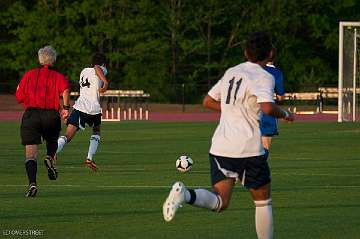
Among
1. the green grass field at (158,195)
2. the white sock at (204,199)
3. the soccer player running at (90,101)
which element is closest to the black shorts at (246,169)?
the white sock at (204,199)

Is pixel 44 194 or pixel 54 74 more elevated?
pixel 54 74

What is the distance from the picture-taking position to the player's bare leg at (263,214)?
10.5 m

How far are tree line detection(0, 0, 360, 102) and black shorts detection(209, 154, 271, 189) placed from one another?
5143 centimetres

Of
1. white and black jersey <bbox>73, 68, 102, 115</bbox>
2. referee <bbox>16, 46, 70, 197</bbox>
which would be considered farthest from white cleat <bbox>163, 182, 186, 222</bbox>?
white and black jersey <bbox>73, 68, 102, 115</bbox>

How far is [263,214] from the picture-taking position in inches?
415

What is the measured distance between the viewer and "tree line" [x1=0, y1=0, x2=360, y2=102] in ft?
211

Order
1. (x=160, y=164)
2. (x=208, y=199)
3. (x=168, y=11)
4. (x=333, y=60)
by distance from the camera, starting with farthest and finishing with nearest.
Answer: (x=333, y=60) < (x=168, y=11) < (x=160, y=164) < (x=208, y=199)

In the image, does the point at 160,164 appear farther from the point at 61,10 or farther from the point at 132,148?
the point at 61,10

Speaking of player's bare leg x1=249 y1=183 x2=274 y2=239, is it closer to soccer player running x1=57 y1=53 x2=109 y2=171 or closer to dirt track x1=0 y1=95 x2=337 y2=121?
soccer player running x1=57 y1=53 x2=109 y2=171

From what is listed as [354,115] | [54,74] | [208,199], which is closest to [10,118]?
[354,115]

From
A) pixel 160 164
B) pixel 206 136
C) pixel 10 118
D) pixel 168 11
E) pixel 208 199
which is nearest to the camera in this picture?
pixel 208 199

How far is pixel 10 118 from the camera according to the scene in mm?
50000

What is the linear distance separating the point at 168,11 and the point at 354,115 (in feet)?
76.5

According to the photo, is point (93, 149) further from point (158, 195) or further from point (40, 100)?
point (158, 195)
